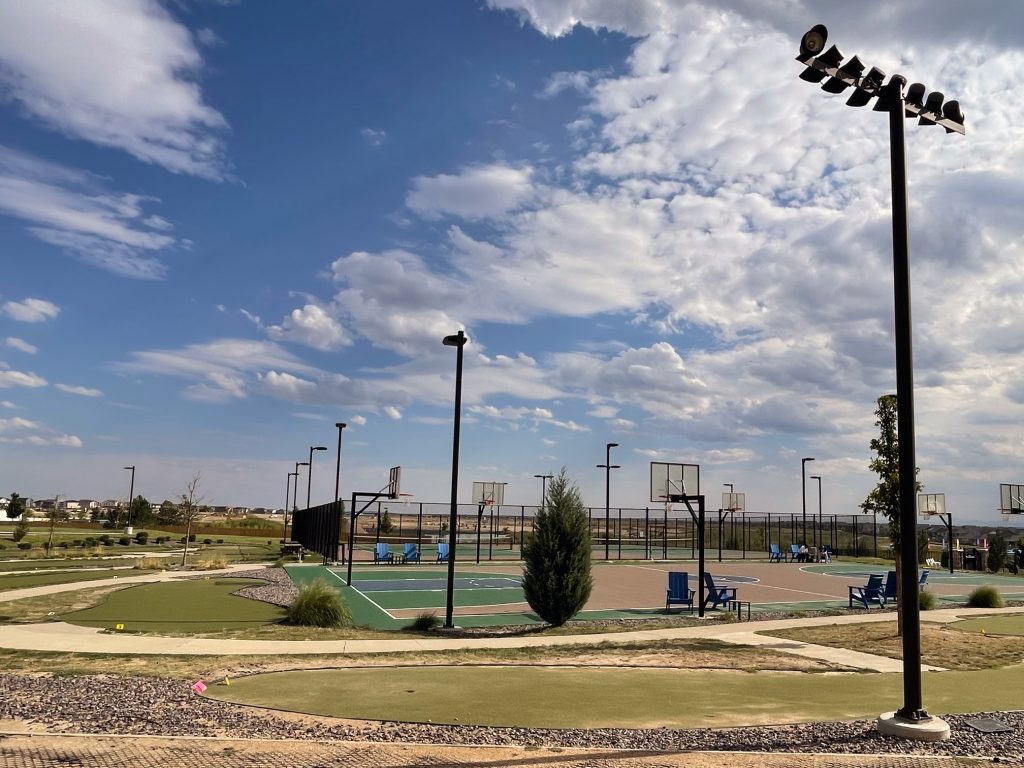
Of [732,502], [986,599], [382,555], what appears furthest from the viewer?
[732,502]

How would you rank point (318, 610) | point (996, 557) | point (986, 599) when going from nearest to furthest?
point (318, 610) → point (986, 599) → point (996, 557)

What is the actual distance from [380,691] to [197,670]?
3133 mm

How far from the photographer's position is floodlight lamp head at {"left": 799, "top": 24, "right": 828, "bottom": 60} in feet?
27.7

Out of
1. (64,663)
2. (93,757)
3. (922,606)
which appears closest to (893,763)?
(93,757)

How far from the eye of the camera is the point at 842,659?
13.4 meters

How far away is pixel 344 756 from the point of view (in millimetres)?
6875

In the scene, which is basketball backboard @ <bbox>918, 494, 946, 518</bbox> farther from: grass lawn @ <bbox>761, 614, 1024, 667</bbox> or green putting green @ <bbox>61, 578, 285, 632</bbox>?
green putting green @ <bbox>61, 578, 285, 632</bbox>

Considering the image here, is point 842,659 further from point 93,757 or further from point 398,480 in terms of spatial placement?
point 398,480

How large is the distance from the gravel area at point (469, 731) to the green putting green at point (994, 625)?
972 cm

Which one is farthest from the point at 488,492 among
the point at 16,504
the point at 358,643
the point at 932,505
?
the point at 16,504

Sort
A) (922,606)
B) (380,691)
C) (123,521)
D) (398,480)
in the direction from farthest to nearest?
(123,521) → (398,480) → (922,606) → (380,691)

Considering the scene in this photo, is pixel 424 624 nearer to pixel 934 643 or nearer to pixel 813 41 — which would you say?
pixel 934 643

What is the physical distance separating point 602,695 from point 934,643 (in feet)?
29.2

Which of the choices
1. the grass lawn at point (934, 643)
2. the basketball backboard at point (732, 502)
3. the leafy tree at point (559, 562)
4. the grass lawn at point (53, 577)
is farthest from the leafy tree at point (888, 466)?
the basketball backboard at point (732, 502)
